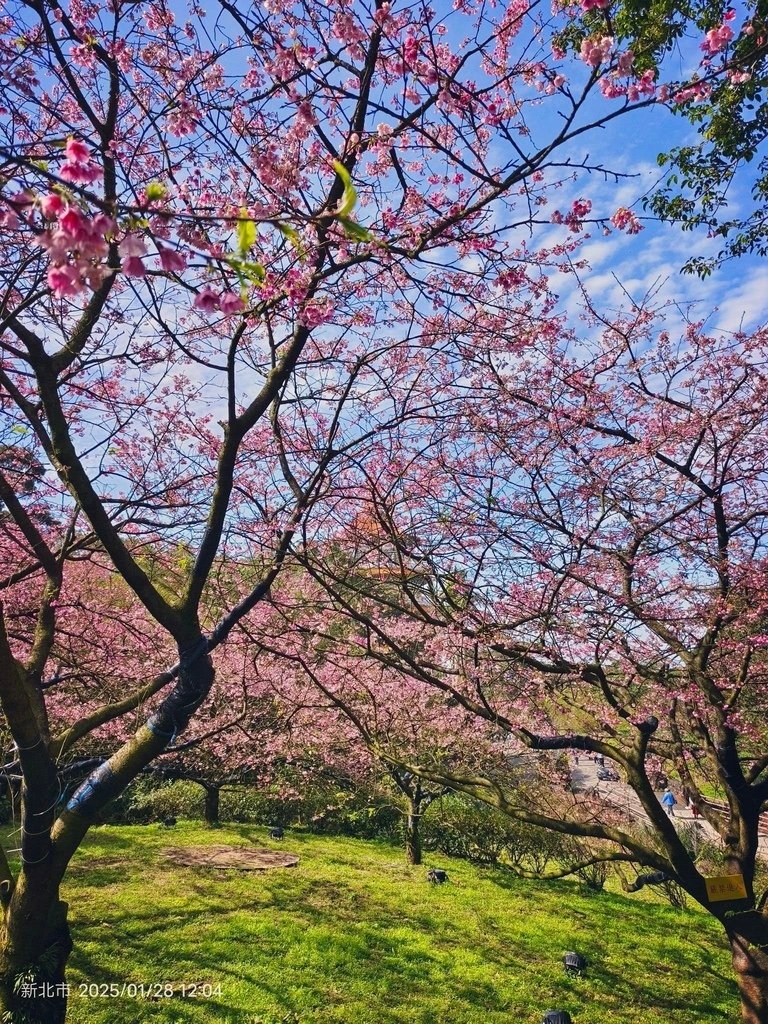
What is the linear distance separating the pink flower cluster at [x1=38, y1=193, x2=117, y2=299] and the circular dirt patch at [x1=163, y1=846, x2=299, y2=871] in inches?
397

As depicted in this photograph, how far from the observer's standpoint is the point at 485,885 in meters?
9.56

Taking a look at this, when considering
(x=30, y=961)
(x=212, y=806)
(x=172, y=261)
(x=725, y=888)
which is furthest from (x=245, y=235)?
(x=212, y=806)

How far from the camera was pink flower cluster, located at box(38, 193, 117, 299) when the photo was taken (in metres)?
1.07

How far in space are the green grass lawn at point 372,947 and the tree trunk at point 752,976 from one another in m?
1.28

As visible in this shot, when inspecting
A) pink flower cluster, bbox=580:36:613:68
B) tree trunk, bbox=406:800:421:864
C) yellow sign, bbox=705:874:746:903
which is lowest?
tree trunk, bbox=406:800:421:864

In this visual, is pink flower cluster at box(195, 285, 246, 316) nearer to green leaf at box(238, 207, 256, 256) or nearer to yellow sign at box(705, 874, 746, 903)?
green leaf at box(238, 207, 256, 256)

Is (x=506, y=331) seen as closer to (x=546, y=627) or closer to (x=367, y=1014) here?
(x=546, y=627)

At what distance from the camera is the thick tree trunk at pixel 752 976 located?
445cm

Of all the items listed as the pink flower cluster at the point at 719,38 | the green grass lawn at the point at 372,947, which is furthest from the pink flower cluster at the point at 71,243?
the green grass lawn at the point at 372,947

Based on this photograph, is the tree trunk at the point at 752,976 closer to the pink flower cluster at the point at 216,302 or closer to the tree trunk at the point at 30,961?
the tree trunk at the point at 30,961

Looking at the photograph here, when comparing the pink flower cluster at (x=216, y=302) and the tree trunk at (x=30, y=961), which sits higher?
the pink flower cluster at (x=216, y=302)

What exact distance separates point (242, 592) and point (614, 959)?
6.02m

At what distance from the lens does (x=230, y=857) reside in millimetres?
9820

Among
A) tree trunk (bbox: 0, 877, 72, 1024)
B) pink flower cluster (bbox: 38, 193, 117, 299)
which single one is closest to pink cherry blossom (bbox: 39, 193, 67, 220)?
pink flower cluster (bbox: 38, 193, 117, 299)
